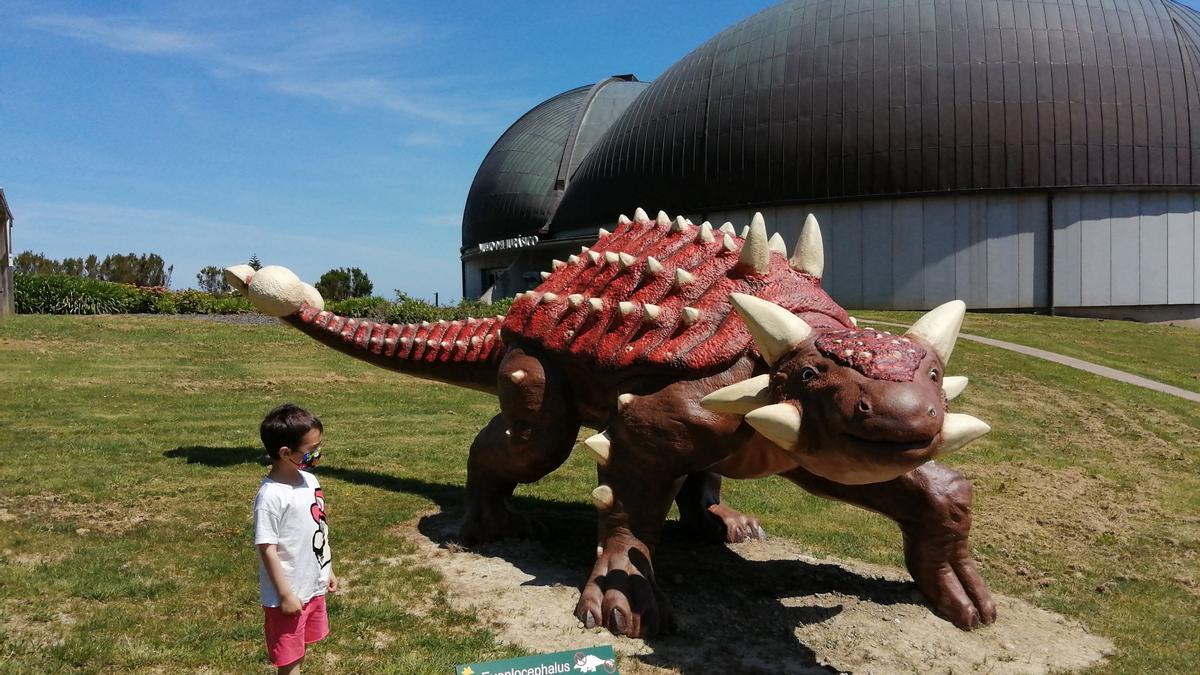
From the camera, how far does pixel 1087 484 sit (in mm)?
10062

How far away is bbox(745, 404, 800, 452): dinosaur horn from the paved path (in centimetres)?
1415

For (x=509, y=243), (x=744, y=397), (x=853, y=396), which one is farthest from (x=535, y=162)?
(x=853, y=396)

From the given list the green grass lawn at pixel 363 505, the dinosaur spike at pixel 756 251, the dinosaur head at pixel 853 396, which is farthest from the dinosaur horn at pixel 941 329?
the green grass lawn at pixel 363 505

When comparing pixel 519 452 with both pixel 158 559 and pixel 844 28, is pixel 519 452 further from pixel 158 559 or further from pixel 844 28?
pixel 844 28

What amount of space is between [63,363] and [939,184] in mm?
21522

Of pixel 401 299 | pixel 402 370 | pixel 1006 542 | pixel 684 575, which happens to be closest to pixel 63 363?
pixel 401 299

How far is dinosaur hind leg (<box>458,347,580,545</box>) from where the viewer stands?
594 centimetres

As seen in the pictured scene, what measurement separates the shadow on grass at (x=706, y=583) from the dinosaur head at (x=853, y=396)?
1348 millimetres

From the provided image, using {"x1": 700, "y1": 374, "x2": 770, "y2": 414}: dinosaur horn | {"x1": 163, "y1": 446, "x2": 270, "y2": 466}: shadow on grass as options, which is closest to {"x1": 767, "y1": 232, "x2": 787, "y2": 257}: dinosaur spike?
{"x1": 700, "y1": 374, "x2": 770, "y2": 414}: dinosaur horn

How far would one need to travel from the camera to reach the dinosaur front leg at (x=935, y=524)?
5.13m

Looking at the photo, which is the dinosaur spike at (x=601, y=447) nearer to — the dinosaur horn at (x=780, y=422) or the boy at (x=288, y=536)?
the dinosaur horn at (x=780, y=422)

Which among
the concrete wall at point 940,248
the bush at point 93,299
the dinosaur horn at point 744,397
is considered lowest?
the dinosaur horn at point 744,397

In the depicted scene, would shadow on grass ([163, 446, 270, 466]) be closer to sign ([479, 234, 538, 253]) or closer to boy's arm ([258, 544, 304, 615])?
boy's arm ([258, 544, 304, 615])

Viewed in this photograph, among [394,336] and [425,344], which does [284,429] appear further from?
[394,336]
